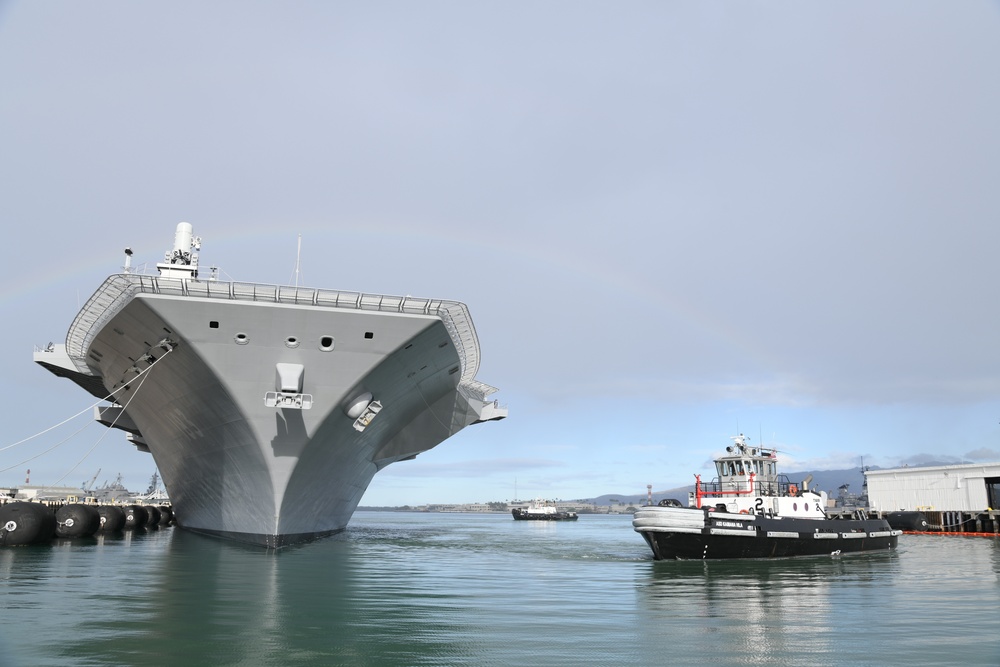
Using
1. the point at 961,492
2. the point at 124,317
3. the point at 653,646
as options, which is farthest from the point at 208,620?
the point at 961,492

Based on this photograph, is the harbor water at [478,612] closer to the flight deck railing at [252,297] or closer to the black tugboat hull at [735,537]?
the black tugboat hull at [735,537]

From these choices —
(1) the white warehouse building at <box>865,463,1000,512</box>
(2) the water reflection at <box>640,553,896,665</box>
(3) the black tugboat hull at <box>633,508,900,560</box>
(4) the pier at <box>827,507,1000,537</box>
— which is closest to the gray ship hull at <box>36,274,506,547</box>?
(3) the black tugboat hull at <box>633,508,900,560</box>

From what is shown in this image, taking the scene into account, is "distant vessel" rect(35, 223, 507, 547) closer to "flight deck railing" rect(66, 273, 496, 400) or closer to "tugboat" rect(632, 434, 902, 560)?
"flight deck railing" rect(66, 273, 496, 400)

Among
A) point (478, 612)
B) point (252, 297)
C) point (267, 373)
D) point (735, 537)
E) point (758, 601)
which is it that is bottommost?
point (758, 601)

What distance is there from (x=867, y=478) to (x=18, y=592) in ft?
193

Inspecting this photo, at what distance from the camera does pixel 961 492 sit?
50.3m

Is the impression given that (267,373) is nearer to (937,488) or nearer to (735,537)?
(735,537)

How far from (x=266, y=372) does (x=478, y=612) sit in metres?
11.1

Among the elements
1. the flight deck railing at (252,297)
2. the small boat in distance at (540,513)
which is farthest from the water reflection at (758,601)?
the small boat in distance at (540,513)

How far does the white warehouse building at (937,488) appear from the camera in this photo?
49375 millimetres

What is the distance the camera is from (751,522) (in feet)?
75.9

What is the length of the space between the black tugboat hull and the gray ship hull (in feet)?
29.4

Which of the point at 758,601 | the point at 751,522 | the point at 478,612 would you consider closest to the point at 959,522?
the point at 751,522

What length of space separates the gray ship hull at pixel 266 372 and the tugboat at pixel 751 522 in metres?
9.23
